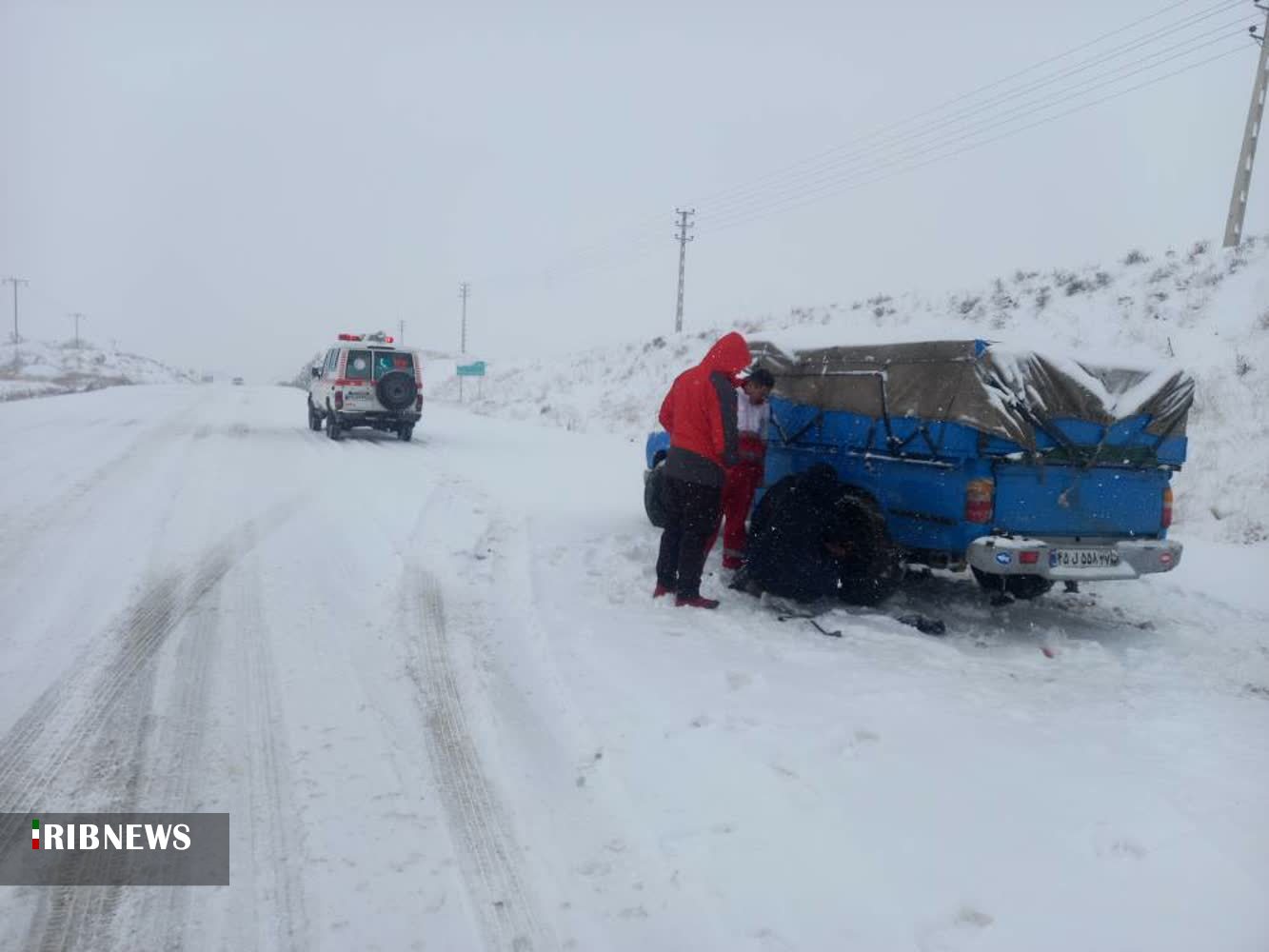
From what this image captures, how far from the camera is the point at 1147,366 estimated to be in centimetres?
643

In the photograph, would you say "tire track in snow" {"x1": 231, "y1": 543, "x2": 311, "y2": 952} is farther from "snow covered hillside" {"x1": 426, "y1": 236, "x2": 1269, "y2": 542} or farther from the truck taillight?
"snow covered hillside" {"x1": 426, "y1": 236, "x2": 1269, "y2": 542}

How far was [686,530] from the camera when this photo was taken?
634 cm

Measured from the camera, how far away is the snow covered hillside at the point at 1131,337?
32.3ft

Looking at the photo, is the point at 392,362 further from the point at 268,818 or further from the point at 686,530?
the point at 268,818

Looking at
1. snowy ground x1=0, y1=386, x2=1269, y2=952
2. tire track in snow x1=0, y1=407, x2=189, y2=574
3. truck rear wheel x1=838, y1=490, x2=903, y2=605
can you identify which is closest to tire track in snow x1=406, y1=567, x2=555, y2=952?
snowy ground x1=0, y1=386, x2=1269, y2=952

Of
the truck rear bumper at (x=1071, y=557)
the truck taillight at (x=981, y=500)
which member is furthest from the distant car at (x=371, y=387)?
the truck rear bumper at (x=1071, y=557)

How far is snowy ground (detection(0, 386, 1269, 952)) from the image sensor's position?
2764mm

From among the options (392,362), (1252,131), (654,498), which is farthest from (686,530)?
(1252,131)

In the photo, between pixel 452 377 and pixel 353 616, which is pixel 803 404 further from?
pixel 452 377

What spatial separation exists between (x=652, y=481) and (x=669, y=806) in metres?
5.65

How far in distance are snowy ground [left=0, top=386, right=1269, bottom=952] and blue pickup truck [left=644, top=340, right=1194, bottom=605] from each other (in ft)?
1.97

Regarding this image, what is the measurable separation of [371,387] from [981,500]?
47.6ft


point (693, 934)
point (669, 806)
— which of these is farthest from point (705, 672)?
point (693, 934)

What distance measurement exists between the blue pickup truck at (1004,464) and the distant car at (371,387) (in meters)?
12.6
